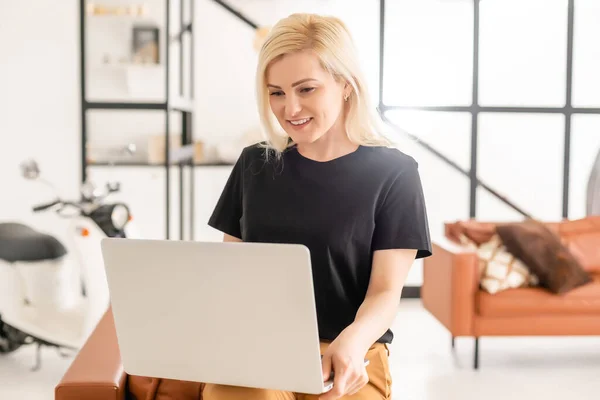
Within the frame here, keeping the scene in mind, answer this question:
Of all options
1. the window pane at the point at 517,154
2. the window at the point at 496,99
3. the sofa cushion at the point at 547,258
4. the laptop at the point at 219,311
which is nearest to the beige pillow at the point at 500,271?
→ the sofa cushion at the point at 547,258

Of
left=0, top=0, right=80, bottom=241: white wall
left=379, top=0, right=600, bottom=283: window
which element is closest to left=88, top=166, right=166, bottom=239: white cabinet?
left=0, top=0, right=80, bottom=241: white wall

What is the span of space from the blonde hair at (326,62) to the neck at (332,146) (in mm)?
23

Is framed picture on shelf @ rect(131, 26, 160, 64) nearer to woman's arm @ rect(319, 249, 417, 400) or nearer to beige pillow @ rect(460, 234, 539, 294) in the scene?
beige pillow @ rect(460, 234, 539, 294)

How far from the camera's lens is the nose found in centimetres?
159

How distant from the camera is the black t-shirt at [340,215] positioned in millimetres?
1624

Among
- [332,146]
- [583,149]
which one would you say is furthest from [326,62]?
[583,149]

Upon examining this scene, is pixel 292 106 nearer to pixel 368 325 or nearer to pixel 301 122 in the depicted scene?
pixel 301 122

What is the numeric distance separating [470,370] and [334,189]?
105 inches

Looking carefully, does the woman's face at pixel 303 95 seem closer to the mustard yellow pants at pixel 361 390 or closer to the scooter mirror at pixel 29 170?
the mustard yellow pants at pixel 361 390

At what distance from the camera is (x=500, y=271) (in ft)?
12.9

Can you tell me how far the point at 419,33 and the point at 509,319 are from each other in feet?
7.83

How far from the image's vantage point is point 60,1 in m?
4.37

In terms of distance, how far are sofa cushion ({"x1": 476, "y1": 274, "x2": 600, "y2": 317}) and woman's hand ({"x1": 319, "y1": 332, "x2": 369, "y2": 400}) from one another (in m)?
2.65

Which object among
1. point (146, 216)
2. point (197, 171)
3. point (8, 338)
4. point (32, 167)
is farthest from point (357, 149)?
point (197, 171)
